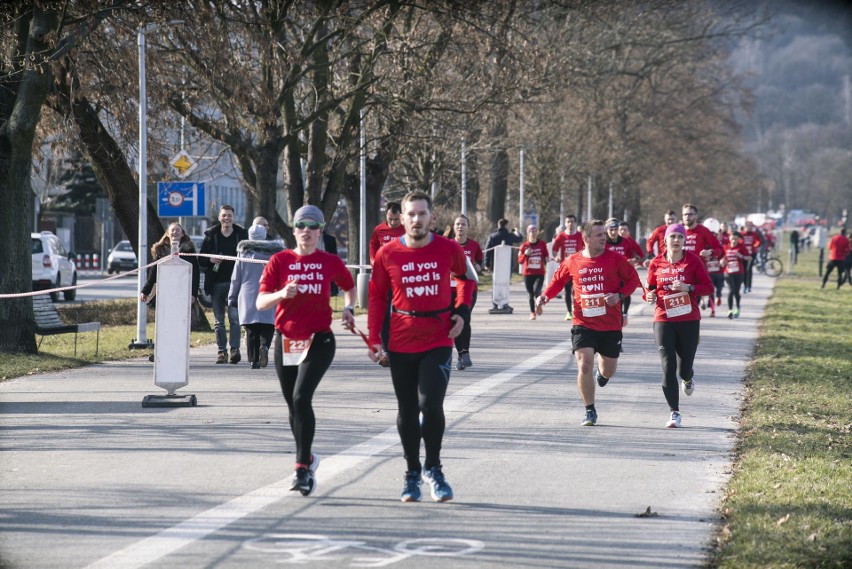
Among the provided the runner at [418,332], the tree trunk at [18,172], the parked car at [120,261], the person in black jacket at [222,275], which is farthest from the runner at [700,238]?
the parked car at [120,261]

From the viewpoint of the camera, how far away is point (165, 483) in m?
7.84

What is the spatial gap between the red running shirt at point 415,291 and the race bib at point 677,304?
13.0 feet

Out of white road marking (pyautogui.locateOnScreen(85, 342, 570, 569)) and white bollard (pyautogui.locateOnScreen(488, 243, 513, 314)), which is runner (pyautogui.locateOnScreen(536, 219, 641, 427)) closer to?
white road marking (pyautogui.locateOnScreen(85, 342, 570, 569))

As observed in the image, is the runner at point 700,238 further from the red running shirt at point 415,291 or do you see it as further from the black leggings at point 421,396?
the black leggings at point 421,396

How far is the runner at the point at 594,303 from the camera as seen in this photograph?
422 inches

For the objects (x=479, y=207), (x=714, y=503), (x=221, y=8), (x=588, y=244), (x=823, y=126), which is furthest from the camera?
(x=823, y=126)

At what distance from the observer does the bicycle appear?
5581cm

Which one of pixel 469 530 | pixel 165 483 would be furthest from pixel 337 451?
pixel 469 530

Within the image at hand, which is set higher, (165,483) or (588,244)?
(588,244)

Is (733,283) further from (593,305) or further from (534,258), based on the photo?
(593,305)

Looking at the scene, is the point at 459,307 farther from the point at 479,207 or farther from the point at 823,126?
the point at 823,126

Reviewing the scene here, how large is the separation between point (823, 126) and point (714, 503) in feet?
271

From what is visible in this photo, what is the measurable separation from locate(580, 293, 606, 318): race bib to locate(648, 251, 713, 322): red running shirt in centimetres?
61

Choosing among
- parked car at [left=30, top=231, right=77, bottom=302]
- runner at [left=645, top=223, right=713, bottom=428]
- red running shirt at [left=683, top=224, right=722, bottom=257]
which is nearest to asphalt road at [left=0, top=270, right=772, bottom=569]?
runner at [left=645, top=223, right=713, bottom=428]
